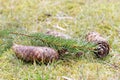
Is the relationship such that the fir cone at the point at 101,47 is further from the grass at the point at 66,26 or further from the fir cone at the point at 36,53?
the fir cone at the point at 36,53

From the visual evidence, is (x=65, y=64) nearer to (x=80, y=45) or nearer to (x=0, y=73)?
(x=80, y=45)

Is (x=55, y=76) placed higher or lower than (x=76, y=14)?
lower

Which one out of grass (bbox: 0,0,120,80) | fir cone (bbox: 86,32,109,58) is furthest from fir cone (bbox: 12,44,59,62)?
fir cone (bbox: 86,32,109,58)

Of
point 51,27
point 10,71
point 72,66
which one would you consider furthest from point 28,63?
point 51,27

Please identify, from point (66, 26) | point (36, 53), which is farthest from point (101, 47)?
point (66, 26)

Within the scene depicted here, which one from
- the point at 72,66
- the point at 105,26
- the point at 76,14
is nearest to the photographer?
the point at 72,66

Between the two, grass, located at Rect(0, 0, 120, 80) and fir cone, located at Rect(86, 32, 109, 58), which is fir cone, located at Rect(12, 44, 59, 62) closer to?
grass, located at Rect(0, 0, 120, 80)

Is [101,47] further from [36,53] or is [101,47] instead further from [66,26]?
[66,26]
